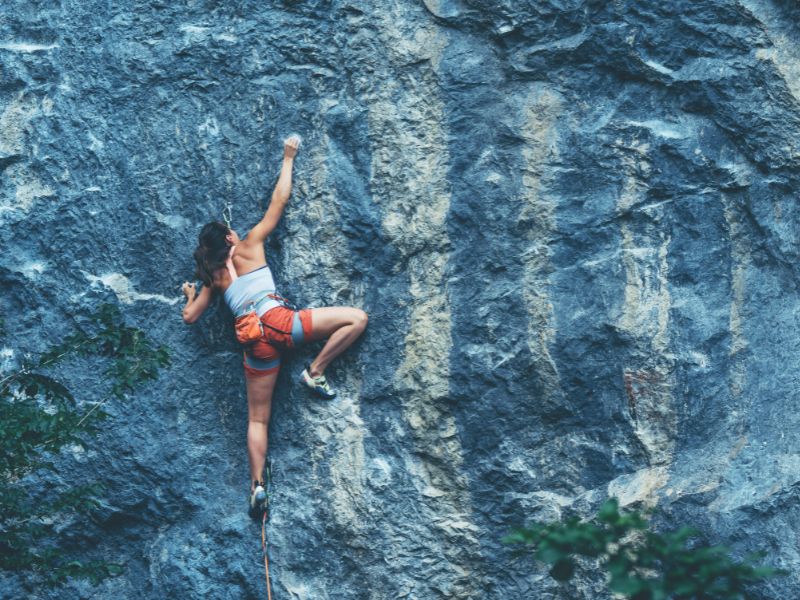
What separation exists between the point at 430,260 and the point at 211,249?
4.08ft

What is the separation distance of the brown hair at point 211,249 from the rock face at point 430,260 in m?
0.27

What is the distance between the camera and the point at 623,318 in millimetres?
5621

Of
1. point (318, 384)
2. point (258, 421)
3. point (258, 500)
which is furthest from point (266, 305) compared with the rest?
point (258, 500)

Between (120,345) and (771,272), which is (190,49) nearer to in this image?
(120,345)

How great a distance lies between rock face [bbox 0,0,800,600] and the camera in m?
5.59

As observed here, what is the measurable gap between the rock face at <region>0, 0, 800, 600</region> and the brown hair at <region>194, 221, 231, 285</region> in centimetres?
27

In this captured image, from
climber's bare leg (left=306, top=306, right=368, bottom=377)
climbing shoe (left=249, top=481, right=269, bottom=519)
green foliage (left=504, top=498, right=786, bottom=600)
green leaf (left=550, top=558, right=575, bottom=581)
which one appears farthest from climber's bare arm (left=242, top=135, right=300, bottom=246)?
green leaf (left=550, top=558, right=575, bottom=581)

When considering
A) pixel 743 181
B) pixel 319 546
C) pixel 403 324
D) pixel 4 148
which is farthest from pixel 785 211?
pixel 4 148

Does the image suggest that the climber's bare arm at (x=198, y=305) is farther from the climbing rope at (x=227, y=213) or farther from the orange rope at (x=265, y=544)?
the orange rope at (x=265, y=544)

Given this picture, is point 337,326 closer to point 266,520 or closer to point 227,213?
point 227,213

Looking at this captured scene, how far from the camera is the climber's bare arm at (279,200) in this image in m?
5.78

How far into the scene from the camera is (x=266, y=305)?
228 inches

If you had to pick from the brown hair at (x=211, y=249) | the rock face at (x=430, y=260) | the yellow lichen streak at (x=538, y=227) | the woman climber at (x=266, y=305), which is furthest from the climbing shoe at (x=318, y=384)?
the yellow lichen streak at (x=538, y=227)

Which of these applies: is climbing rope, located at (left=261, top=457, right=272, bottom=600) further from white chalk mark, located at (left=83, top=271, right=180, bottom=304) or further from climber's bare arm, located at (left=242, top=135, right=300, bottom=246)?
climber's bare arm, located at (left=242, top=135, right=300, bottom=246)
